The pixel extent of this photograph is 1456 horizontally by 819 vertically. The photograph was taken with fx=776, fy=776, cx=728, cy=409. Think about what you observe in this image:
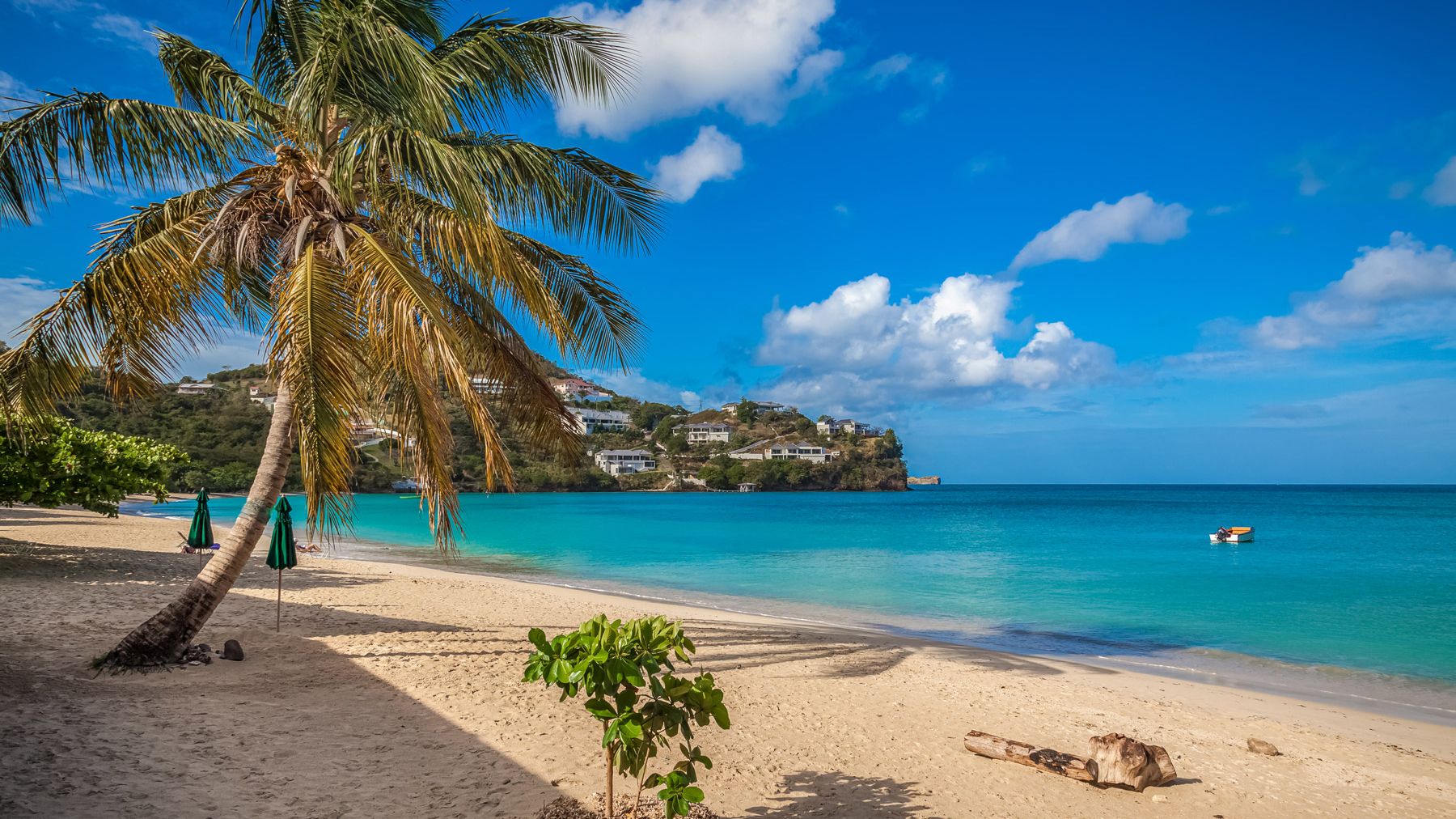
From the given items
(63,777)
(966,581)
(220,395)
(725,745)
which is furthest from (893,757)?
(220,395)

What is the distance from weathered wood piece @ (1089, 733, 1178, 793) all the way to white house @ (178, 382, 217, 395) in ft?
201

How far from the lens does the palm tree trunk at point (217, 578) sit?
582 cm

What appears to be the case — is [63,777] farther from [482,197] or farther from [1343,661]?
[1343,661]

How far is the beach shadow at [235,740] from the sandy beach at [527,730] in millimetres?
17

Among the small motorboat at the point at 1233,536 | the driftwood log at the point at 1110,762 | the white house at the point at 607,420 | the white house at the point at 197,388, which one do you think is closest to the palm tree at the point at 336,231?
the driftwood log at the point at 1110,762

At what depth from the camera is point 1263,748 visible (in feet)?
18.9

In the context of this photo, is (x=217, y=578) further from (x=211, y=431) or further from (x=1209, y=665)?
(x=211, y=431)

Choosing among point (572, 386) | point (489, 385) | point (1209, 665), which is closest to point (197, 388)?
point (572, 386)

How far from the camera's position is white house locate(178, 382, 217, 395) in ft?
182

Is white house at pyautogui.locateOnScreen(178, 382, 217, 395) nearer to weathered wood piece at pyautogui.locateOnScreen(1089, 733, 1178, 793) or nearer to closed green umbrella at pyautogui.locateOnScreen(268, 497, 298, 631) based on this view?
closed green umbrella at pyautogui.locateOnScreen(268, 497, 298, 631)

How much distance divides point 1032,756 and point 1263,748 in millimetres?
2194

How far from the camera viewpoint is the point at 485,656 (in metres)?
7.22

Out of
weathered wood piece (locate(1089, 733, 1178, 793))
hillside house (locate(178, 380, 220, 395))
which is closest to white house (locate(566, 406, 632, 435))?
hillside house (locate(178, 380, 220, 395))

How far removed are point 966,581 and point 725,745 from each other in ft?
49.9
